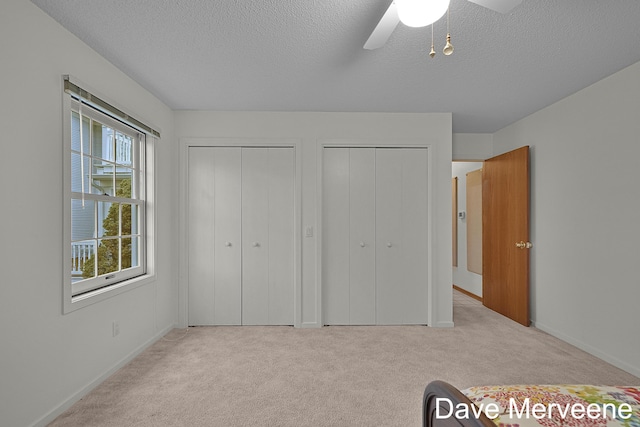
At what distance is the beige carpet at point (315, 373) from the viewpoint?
1.97 metres

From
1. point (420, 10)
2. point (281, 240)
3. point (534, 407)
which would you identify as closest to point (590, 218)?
point (534, 407)

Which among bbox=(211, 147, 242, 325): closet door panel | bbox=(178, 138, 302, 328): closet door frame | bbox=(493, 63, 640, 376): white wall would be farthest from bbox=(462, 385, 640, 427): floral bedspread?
bbox=(211, 147, 242, 325): closet door panel

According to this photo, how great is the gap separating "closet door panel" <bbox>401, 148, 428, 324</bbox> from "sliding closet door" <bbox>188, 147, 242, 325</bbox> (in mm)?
1921

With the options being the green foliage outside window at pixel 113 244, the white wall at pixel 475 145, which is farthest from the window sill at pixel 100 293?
the white wall at pixel 475 145

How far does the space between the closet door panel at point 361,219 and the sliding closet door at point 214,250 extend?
130 centimetres

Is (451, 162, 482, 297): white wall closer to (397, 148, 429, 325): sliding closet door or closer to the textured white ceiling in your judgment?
(397, 148, 429, 325): sliding closet door

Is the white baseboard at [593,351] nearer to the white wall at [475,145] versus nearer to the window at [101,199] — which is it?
the white wall at [475,145]

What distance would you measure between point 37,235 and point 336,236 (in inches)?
102

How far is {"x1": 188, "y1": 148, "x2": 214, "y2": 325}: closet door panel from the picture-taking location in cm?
359

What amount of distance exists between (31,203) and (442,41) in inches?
109

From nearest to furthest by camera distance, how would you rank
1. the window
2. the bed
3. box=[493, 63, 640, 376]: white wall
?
the bed, the window, box=[493, 63, 640, 376]: white wall

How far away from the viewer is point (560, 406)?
103 cm

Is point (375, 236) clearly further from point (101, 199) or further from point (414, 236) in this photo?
point (101, 199)

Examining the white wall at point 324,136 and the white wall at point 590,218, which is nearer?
the white wall at point 590,218
